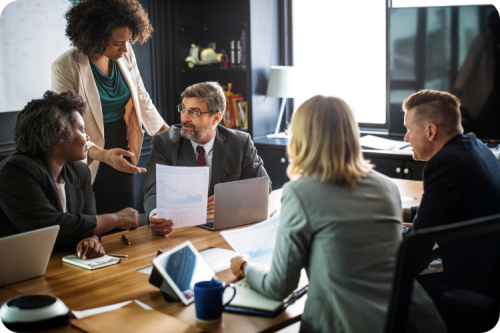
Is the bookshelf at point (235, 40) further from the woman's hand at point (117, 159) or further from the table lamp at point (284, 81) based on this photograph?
the woman's hand at point (117, 159)

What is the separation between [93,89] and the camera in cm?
306

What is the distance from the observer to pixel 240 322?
4.85ft

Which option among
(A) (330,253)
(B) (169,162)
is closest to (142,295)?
(A) (330,253)

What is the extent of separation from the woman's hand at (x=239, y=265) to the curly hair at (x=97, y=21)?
1.70 meters

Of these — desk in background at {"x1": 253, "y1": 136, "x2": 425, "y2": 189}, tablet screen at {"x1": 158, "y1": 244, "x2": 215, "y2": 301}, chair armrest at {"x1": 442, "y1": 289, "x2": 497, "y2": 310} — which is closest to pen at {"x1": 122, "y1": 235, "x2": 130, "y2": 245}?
tablet screen at {"x1": 158, "y1": 244, "x2": 215, "y2": 301}

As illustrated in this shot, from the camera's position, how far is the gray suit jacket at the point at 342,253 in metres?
1.40

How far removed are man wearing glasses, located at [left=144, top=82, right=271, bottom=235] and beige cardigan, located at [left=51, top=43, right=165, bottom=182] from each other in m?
0.41

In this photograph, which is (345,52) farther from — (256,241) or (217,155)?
(256,241)

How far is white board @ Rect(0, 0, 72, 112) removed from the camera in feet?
12.4

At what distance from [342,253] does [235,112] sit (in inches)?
139

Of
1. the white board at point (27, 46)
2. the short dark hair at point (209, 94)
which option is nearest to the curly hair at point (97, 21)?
the short dark hair at point (209, 94)

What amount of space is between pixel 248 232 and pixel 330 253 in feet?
1.85

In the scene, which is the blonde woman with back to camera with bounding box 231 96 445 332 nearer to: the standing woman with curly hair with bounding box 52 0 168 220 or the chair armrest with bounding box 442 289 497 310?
the chair armrest with bounding box 442 289 497 310

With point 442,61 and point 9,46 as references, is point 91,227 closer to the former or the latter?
point 9,46
